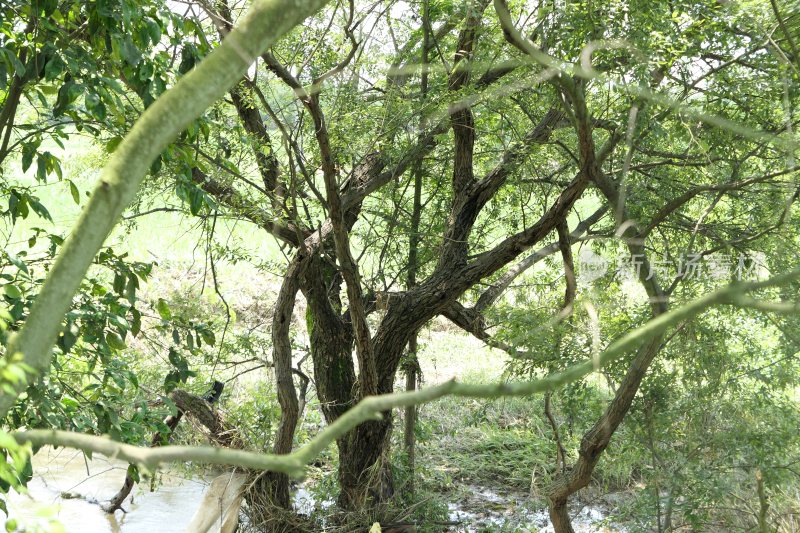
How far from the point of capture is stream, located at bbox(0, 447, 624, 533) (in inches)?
238

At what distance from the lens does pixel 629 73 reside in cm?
361

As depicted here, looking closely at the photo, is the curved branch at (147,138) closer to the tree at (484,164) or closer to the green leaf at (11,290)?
the green leaf at (11,290)

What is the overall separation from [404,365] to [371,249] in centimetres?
86

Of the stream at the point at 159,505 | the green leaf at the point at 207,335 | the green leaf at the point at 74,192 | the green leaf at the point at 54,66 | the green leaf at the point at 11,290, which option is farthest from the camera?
the stream at the point at 159,505

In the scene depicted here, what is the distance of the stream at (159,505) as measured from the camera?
6039 mm

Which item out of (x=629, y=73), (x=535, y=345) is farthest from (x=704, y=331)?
(x=629, y=73)

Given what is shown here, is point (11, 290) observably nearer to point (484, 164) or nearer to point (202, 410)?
point (202, 410)

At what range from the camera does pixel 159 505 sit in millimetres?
6508

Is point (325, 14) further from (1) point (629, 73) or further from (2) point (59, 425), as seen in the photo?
(2) point (59, 425)

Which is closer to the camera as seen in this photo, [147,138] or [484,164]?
[147,138]

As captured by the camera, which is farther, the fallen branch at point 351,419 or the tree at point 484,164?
the tree at point 484,164

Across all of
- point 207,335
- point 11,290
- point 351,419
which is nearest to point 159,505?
point 207,335

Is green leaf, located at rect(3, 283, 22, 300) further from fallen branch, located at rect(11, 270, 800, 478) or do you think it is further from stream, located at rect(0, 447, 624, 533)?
stream, located at rect(0, 447, 624, 533)

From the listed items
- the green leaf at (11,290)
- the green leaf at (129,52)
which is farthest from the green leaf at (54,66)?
the green leaf at (11,290)
